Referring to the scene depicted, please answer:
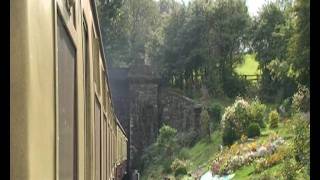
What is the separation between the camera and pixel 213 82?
45.9m

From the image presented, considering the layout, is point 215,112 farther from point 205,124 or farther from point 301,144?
point 301,144

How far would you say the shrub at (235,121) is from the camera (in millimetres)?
30891

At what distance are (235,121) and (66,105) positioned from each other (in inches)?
1145

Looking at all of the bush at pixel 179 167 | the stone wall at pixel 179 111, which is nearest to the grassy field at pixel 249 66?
the stone wall at pixel 179 111

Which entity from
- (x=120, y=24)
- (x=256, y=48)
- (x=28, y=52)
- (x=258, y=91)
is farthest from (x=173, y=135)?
(x=28, y=52)

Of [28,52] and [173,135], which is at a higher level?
[28,52]

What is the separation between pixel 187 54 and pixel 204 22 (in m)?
2.60

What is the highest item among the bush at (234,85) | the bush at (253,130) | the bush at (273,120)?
the bush at (234,85)

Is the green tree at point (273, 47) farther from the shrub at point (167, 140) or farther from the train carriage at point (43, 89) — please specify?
the train carriage at point (43, 89)

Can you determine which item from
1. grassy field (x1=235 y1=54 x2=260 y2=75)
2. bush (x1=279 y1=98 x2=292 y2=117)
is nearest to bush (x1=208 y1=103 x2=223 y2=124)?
bush (x1=279 y1=98 x2=292 y2=117)

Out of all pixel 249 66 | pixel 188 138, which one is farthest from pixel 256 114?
pixel 249 66

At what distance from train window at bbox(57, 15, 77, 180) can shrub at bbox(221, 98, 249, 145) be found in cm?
2786

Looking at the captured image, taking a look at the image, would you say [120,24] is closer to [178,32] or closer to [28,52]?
[178,32]

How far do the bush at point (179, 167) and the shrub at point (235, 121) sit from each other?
2333 mm
